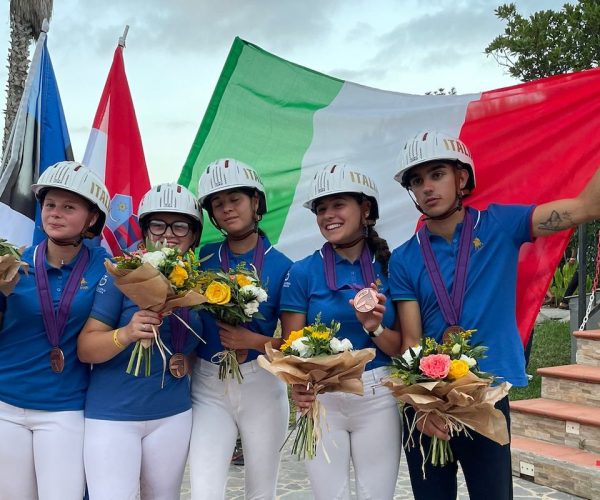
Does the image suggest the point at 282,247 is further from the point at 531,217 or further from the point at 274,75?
the point at 531,217

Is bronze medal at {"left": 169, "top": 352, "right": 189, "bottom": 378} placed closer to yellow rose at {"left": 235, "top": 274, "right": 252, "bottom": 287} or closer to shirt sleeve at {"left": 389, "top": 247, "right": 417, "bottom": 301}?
yellow rose at {"left": 235, "top": 274, "right": 252, "bottom": 287}

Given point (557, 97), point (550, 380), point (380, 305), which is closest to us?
point (380, 305)

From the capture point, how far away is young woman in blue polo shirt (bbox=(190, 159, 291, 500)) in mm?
3686

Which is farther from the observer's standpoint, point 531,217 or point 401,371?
point 531,217

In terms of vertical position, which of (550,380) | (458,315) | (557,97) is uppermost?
(557,97)

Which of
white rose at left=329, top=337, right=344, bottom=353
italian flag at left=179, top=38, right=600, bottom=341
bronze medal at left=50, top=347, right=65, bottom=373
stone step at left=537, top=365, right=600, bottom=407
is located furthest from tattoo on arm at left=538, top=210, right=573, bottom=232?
stone step at left=537, top=365, right=600, bottom=407

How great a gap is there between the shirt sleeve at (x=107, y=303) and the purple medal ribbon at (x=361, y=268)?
1.18m

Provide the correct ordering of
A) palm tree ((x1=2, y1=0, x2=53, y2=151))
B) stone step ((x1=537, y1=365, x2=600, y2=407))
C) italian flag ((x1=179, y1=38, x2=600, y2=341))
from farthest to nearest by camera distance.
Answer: palm tree ((x1=2, y1=0, x2=53, y2=151))
stone step ((x1=537, y1=365, x2=600, y2=407))
italian flag ((x1=179, y1=38, x2=600, y2=341))

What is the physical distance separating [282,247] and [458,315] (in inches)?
90.2

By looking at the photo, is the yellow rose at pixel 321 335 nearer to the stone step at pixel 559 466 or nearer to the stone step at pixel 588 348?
the stone step at pixel 559 466

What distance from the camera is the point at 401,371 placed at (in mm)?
3088

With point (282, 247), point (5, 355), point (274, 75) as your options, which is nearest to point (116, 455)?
point (5, 355)

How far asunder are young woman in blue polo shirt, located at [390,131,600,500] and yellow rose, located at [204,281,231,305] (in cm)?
91

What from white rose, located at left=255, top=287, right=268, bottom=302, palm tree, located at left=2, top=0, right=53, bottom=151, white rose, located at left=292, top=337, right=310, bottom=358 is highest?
palm tree, located at left=2, top=0, right=53, bottom=151
